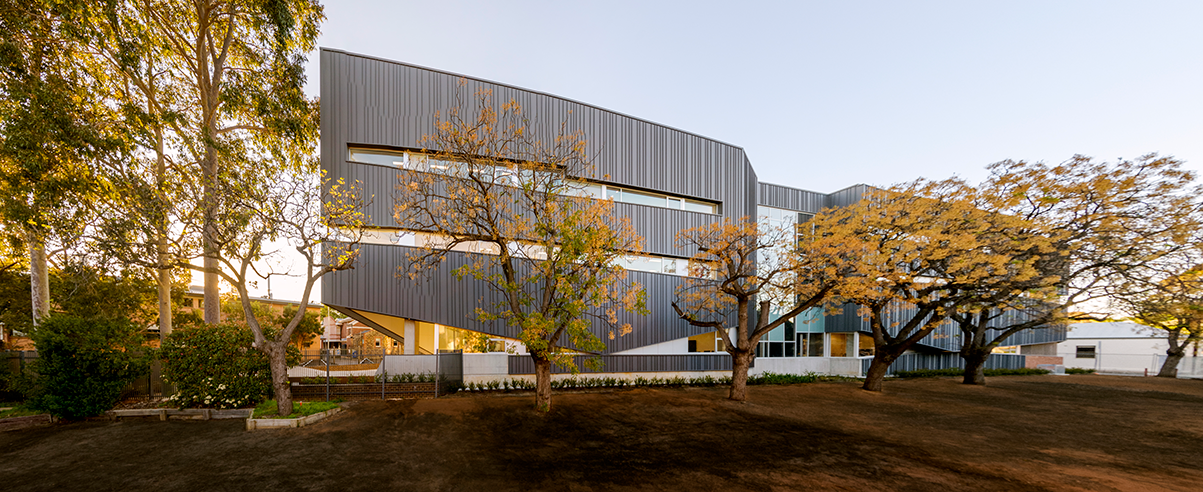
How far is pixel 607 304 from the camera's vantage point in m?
16.6

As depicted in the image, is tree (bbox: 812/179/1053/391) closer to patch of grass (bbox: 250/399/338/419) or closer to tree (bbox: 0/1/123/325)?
patch of grass (bbox: 250/399/338/419)

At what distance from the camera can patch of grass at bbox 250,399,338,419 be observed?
958 cm

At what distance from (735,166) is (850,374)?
13365 mm

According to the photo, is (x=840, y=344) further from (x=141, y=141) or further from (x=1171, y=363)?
(x=141, y=141)

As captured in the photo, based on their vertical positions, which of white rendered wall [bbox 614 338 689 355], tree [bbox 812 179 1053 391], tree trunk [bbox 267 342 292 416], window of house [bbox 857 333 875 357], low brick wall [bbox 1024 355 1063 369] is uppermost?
tree [bbox 812 179 1053 391]

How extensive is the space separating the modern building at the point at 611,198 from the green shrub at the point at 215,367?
145 inches

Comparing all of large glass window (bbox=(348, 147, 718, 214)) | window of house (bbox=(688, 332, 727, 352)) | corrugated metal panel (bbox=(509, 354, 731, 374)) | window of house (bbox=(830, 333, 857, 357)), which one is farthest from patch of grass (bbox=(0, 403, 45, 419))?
window of house (bbox=(830, 333, 857, 357))

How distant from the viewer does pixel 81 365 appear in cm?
977

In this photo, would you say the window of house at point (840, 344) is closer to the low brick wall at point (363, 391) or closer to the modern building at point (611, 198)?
the modern building at point (611, 198)

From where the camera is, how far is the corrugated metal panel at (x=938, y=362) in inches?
884

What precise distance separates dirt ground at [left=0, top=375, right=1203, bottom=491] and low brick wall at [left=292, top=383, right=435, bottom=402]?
119cm

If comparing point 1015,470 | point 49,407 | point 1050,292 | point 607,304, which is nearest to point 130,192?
point 49,407

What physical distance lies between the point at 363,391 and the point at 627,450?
Answer: 10041mm

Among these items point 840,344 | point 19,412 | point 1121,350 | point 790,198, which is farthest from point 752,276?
point 1121,350
